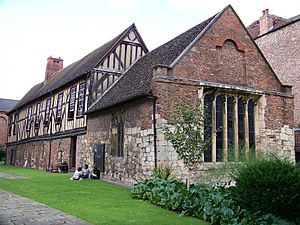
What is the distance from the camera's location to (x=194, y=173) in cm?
1259

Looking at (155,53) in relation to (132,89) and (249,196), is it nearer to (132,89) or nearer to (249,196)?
(132,89)

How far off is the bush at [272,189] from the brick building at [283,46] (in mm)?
15295

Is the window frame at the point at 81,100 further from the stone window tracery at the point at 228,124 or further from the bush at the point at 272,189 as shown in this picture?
the bush at the point at 272,189

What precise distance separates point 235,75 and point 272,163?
27.6 ft

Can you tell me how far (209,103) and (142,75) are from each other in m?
4.07

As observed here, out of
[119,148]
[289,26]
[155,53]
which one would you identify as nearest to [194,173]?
[119,148]

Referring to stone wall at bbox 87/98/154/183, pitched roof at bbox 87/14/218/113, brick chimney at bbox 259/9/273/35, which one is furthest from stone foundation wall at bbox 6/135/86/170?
brick chimney at bbox 259/9/273/35

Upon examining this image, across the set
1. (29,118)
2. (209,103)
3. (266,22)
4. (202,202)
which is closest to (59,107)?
(29,118)

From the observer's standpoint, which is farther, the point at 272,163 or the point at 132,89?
the point at 132,89

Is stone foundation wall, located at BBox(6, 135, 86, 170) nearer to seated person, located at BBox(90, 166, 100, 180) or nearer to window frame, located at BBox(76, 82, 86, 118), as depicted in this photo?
window frame, located at BBox(76, 82, 86, 118)

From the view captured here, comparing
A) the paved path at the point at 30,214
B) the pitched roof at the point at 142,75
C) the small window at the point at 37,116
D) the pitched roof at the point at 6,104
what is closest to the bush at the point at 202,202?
the paved path at the point at 30,214

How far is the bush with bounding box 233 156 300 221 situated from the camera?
6367 millimetres

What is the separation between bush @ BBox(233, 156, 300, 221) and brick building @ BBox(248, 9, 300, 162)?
50.2 ft

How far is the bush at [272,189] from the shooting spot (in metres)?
6.37
